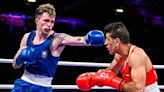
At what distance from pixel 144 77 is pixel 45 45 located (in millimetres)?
662

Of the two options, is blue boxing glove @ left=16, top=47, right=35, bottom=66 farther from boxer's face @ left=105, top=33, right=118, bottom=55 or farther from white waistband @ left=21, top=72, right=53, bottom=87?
boxer's face @ left=105, top=33, right=118, bottom=55

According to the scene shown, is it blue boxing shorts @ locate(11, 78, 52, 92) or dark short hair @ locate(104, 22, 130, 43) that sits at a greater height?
dark short hair @ locate(104, 22, 130, 43)

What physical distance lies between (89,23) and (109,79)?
18.8 feet

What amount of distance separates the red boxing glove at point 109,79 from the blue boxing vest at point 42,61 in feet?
1.02

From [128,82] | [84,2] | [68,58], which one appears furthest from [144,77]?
[84,2]

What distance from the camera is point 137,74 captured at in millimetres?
1948

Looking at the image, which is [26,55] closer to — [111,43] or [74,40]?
[74,40]

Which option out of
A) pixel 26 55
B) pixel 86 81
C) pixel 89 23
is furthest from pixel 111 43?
pixel 89 23

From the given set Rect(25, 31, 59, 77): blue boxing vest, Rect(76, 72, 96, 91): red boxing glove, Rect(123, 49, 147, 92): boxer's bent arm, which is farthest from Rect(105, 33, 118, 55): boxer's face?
Rect(25, 31, 59, 77): blue boxing vest

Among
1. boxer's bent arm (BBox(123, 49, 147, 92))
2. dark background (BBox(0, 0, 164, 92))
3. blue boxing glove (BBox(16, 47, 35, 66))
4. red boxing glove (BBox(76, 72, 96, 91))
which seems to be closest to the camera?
boxer's bent arm (BBox(123, 49, 147, 92))

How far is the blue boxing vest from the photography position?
208 cm

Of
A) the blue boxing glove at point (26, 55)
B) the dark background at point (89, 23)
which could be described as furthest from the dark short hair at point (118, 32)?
the dark background at point (89, 23)

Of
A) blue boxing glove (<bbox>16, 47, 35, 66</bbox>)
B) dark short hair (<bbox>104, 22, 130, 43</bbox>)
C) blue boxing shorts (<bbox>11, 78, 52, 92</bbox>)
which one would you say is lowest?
blue boxing shorts (<bbox>11, 78, 52, 92</bbox>)

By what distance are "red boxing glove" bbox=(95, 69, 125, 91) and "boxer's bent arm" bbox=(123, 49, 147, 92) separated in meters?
0.04
